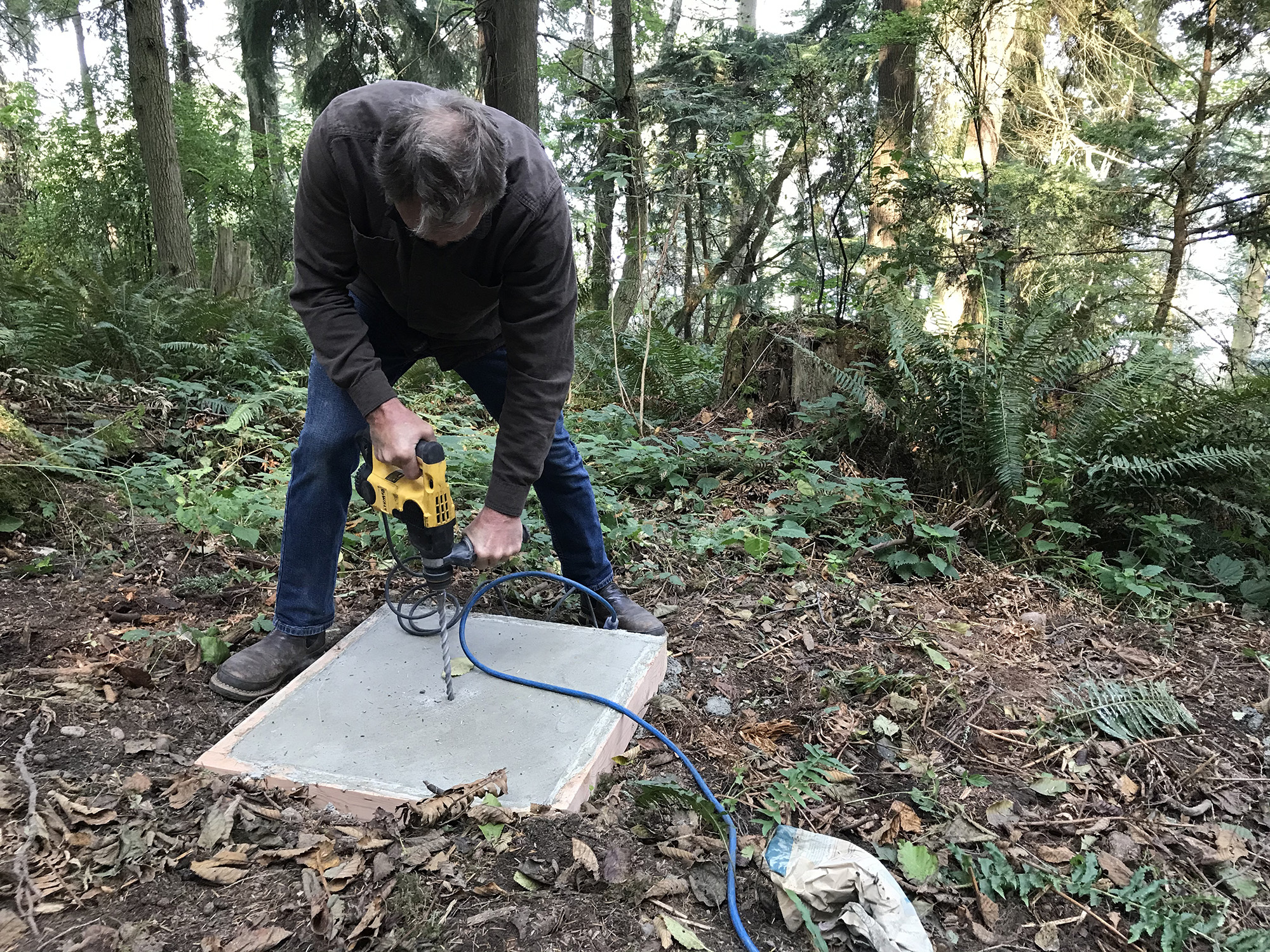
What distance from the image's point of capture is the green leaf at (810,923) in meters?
1.59

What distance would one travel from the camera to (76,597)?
2.79 metres

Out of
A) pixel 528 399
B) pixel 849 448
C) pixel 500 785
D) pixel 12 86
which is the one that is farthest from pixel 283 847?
pixel 12 86

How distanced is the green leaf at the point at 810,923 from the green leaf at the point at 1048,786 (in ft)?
2.87

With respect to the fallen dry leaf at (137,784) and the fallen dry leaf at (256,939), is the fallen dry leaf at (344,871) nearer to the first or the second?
the fallen dry leaf at (256,939)

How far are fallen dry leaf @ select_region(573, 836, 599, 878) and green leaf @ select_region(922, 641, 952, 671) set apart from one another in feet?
4.82

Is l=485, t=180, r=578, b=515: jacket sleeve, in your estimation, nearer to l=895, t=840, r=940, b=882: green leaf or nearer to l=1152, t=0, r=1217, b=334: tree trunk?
l=895, t=840, r=940, b=882: green leaf

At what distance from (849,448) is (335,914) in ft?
11.3

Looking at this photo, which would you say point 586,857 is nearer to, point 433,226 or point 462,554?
point 462,554

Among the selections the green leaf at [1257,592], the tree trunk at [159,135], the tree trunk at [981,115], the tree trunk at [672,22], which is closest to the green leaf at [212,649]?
the tree trunk at [981,115]

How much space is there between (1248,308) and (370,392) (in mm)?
8742

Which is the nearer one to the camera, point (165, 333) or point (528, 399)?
point (528, 399)

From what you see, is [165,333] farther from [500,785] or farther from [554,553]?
[500,785]

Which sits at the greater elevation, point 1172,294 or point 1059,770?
point 1172,294

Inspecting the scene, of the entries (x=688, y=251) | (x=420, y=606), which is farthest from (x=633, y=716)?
(x=688, y=251)
